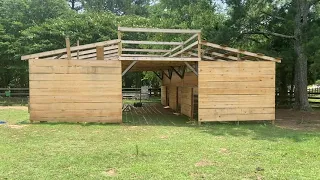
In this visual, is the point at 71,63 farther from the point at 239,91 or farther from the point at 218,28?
the point at 218,28

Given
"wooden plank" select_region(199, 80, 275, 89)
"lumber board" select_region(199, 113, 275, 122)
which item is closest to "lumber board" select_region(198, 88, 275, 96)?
"wooden plank" select_region(199, 80, 275, 89)

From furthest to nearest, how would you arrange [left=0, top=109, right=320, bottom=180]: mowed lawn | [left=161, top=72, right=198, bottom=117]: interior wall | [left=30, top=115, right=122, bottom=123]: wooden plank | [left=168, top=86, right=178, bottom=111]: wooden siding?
[left=168, top=86, right=178, bottom=111]: wooden siding < [left=161, top=72, right=198, bottom=117]: interior wall < [left=30, top=115, right=122, bottom=123]: wooden plank < [left=0, top=109, right=320, bottom=180]: mowed lawn

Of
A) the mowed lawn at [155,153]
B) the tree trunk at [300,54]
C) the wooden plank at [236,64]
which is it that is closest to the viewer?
the mowed lawn at [155,153]

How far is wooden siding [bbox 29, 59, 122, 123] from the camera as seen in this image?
35.7 feet

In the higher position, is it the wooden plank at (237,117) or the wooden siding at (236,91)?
the wooden siding at (236,91)

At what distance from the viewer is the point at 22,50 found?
2398 cm

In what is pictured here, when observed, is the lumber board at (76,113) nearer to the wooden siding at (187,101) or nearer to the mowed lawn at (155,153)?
the mowed lawn at (155,153)

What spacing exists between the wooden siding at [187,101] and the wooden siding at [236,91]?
4.87ft

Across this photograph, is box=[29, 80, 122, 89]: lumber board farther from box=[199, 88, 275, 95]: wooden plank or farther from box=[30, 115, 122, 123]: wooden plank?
box=[199, 88, 275, 95]: wooden plank

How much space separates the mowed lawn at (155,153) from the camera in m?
5.30

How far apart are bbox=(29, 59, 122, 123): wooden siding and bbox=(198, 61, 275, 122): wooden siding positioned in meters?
2.98

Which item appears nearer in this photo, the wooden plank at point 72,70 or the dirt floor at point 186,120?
the wooden plank at point 72,70

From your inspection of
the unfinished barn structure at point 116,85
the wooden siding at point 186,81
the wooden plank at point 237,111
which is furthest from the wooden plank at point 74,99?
the wooden siding at point 186,81

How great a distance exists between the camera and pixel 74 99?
11.1 m
